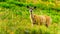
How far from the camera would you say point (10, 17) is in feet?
46.2

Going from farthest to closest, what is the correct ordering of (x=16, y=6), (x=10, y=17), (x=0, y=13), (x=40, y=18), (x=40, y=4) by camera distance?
(x=40, y=4) < (x=16, y=6) < (x=0, y=13) < (x=10, y=17) < (x=40, y=18)

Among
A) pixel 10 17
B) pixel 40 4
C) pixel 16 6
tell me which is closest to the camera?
pixel 10 17

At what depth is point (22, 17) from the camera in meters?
14.7

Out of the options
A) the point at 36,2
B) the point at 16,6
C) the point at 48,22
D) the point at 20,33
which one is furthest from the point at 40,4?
the point at 20,33

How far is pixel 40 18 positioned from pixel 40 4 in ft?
21.5

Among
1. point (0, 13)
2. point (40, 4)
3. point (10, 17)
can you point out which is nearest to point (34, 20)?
point (10, 17)

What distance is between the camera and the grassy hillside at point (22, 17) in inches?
444

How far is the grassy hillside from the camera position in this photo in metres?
11.3

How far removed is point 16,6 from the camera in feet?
58.9

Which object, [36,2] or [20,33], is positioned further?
[36,2]

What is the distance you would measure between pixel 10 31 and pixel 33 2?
900 cm

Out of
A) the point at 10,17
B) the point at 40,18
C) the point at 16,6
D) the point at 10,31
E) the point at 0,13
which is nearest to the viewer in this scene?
the point at 10,31

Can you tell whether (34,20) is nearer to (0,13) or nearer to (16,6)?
(0,13)

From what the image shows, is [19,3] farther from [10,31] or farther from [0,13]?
[10,31]
